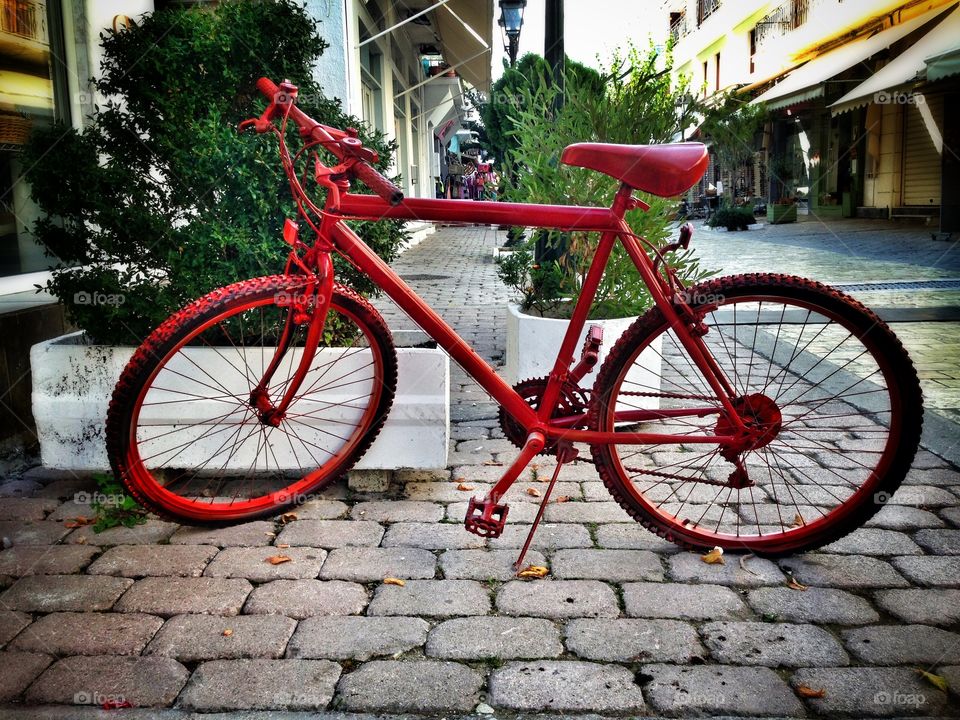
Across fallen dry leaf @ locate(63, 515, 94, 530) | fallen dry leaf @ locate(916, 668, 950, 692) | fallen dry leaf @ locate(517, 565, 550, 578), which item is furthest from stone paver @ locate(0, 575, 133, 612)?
fallen dry leaf @ locate(916, 668, 950, 692)

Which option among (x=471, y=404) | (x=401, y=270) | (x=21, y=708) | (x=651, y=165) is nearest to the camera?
(x=21, y=708)

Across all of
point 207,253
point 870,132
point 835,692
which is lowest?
point 835,692

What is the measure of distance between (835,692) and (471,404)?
9.85ft

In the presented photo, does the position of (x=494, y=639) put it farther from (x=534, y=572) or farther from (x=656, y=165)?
(x=656, y=165)

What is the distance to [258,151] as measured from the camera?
348 centimetres

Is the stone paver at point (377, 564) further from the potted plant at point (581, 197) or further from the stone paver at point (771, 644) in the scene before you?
the potted plant at point (581, 197)

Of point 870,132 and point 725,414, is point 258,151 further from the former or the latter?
point 870,132

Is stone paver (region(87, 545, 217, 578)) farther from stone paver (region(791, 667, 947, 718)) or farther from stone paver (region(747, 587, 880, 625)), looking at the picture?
stone paver (region(791, 667, 947, 718))

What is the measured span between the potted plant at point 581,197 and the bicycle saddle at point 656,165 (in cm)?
140

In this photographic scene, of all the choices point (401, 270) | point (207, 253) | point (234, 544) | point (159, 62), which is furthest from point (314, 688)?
point (401, 270)

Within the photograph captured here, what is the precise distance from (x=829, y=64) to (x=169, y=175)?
22610 mm

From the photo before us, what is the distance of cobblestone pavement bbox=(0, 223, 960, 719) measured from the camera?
2.16m

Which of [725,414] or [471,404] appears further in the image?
[471,404]

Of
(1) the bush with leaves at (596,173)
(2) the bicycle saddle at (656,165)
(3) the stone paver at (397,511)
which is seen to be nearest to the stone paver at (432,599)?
(3) the stone paver at (397,511)
